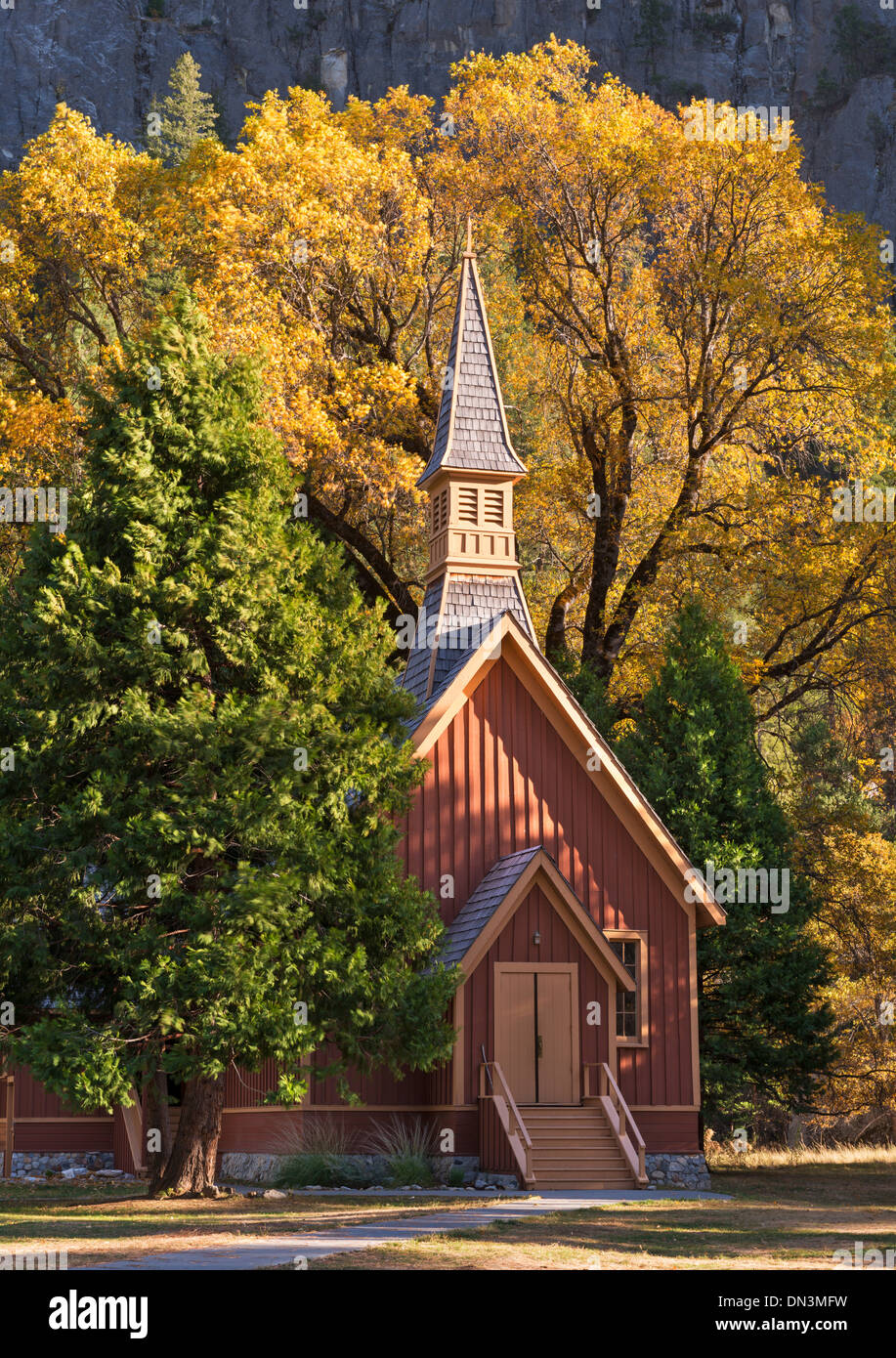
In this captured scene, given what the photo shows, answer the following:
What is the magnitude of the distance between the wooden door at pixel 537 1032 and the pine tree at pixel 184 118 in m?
53.6

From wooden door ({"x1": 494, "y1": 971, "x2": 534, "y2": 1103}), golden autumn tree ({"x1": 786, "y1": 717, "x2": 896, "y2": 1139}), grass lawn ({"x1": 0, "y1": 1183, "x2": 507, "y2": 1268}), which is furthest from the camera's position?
golden autumn tree ({"x1": 786, "y1": 717, "x2": 896, "y2": 1139})

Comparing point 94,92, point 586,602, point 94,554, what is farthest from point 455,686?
point 94,92

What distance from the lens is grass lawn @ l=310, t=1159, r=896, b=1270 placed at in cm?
1074

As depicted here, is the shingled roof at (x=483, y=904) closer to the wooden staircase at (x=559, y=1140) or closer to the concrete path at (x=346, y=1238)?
the wooden staircase at (x=559, y=1140)

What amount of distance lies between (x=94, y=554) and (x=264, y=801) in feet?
13.1

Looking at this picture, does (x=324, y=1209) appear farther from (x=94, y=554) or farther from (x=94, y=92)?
(x=94, y=92)

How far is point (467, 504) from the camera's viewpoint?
25688mm

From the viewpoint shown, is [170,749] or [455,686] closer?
[170,749]

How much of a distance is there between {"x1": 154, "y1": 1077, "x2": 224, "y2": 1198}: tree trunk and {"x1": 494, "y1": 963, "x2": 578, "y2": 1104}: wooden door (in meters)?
4.70

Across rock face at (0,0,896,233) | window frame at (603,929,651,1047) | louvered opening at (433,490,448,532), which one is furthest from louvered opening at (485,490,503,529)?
rock face at (0,0,896,233)

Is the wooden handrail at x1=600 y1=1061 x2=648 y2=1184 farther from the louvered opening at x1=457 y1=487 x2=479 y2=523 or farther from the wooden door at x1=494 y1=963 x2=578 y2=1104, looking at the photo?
the louvered opening at x1=457 y1=487 x2=479 y2=523

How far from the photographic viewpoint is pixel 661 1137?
22.9 meters

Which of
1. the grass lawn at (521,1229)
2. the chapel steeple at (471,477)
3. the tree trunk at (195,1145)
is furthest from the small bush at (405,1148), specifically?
the chapel steeple at (471,477)

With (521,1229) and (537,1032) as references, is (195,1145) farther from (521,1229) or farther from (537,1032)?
(521,1229)
